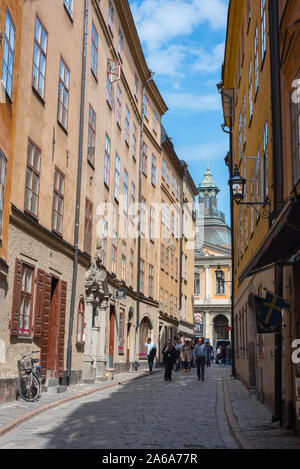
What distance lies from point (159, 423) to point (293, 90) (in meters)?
6.45

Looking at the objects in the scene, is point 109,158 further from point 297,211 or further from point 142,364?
point 297,211

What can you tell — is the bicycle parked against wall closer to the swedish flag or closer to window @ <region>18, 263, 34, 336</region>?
window @ <region>18, 263, 34, 336</region>

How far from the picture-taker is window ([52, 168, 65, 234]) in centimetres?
1830

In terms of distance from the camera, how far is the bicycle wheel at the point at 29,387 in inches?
566

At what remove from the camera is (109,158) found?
26.9 meters

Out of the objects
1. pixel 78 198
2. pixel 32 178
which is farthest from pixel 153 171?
pixel 32 178

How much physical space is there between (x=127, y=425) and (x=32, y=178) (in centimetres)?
738

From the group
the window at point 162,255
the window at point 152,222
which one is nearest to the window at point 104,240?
the window at point 152,222

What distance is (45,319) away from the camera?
17.4 m

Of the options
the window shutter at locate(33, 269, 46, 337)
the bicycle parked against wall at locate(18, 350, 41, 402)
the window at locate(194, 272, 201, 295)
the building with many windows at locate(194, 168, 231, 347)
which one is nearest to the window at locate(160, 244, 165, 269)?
the window shutter at locate(33, 269, 46, 337)

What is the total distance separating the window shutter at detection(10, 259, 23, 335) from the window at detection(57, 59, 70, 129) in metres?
5.83

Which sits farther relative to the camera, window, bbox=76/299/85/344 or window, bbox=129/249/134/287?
window, bbox=129/249/134/287

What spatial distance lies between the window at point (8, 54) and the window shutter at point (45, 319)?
562cm
